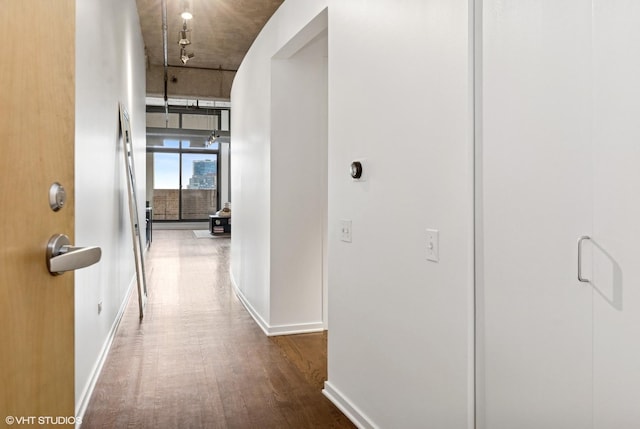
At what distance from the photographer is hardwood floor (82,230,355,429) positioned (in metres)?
2.50

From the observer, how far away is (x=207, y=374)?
3.10m

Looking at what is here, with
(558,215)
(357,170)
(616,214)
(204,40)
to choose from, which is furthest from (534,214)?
(204,40)

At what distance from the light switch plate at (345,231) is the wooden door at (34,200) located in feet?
5.60

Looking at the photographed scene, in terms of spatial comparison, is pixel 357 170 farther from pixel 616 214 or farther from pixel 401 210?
pixel 616 214

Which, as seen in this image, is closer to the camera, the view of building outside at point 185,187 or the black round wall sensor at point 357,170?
the black round wall sensor at point 357,170

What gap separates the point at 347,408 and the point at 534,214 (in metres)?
1.65

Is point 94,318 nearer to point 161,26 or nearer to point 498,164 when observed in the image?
point 498,164

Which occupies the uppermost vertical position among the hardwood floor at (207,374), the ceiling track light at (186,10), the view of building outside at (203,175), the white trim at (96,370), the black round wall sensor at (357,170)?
the ceiling track light at (186,10)

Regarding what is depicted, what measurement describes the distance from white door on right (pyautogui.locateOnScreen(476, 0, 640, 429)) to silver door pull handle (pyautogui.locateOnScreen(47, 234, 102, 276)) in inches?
48.0

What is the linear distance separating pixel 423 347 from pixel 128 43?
4.72 meters

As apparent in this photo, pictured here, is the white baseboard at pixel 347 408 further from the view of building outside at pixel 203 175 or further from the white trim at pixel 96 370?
the view of building outside at pixel 203 175

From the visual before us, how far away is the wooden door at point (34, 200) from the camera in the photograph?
28.5 inches

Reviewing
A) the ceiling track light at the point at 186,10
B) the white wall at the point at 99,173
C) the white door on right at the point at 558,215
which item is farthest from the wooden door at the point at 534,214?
the ceiling track light at the point at 186,10

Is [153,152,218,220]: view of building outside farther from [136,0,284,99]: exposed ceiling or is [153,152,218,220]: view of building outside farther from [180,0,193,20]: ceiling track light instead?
[180,0,193,20]: ceiling track light
